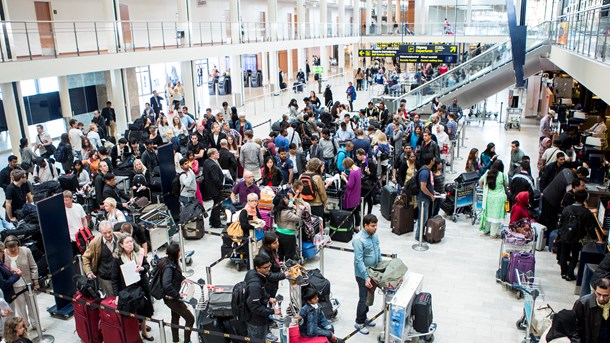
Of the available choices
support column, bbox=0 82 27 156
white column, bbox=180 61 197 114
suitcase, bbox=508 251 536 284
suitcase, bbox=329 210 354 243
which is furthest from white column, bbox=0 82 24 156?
suitcase, bbox=508 251 536 284

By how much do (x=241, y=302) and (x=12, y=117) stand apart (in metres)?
13.5

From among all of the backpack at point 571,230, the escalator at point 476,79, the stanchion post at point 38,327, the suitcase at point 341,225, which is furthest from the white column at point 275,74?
the stanchion post at point 38,327

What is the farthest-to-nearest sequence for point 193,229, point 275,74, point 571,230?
point 275,74, point 193,229, point 571,230

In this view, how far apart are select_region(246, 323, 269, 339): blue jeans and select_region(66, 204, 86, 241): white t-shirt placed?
411cm

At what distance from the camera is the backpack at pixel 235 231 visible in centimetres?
894

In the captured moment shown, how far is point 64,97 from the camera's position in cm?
2044

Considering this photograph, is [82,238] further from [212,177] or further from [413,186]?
[413,186]

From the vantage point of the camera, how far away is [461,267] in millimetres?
9406

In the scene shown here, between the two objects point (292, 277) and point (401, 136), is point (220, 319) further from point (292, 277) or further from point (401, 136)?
point (401, 136)

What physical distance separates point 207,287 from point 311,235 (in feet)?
9.37

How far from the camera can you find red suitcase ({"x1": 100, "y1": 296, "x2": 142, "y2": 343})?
676 cm

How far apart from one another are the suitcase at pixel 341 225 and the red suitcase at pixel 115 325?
14.9 ft

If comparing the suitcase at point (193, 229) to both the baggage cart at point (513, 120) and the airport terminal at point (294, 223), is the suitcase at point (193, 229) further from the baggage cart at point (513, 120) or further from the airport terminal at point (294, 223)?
the baggage cart at point (513, 120)

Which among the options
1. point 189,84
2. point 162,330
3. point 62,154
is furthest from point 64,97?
point 162,330
